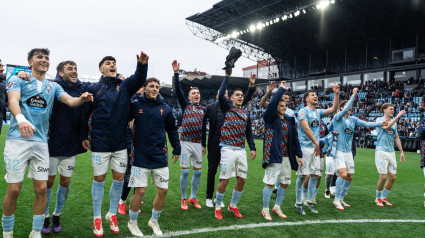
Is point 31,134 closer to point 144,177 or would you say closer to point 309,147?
point 144,177

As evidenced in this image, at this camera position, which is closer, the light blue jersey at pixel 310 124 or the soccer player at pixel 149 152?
the soccer player at pixel 149 152

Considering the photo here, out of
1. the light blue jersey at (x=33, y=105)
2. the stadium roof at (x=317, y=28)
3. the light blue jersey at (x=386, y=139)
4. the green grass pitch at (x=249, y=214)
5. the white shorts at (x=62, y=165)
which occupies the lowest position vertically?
the green grass pitch at (x=249, y=214)

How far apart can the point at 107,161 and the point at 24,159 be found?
3.08 ft

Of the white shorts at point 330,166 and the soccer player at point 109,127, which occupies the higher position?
the soccer player at point 109,127

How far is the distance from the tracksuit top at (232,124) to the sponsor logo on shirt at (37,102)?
2603mm

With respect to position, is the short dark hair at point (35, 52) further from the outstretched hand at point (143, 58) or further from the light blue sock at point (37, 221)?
the light blue sock at point (37, 221)

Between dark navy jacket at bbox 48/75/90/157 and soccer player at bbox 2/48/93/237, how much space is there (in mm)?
237

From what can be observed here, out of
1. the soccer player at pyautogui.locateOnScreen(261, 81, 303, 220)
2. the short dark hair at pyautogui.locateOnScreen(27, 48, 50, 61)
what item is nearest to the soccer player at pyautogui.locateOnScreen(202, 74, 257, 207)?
the soccer player at pyautogui.locateOnScreen(261, 81, 303, 220)

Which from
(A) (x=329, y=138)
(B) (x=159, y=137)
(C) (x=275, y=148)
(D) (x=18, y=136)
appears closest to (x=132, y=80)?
(B) (x=159, y=137)

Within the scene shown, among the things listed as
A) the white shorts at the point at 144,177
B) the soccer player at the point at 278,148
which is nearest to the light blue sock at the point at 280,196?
the soccer player at the point at 278,148

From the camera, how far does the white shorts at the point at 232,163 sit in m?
4.89

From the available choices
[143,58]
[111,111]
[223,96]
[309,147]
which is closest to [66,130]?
[111,111]

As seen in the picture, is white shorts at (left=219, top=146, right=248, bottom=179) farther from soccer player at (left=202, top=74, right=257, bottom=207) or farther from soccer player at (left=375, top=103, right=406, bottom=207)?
soccer player at (left=375, top=103, right=406, bottom=207)

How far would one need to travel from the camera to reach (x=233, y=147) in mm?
4949
